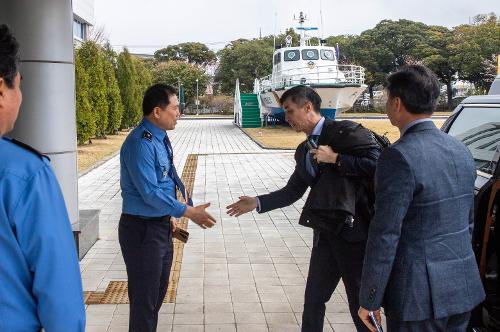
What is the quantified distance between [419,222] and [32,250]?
1.41 meters

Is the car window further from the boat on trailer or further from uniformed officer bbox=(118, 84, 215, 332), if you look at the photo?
the boat on trailer

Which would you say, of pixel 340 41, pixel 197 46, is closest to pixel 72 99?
pixel 340 41

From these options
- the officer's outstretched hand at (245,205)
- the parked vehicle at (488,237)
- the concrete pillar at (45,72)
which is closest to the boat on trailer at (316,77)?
the concrete pillar at (45,72)

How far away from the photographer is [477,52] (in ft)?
160

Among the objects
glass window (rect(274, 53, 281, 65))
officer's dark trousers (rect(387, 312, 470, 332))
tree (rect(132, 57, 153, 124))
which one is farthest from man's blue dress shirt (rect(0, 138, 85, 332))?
glass window (rect(274, 53, 281, 65))

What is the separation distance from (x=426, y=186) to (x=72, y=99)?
14.6 feet

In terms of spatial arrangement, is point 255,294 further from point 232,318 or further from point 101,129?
point 101,129

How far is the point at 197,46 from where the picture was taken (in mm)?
68438

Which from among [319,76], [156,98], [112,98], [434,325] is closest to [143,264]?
[156,98]

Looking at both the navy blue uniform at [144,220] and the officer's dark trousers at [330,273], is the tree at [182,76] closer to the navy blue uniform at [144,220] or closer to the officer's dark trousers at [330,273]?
the navy blue uniform at [144,220]

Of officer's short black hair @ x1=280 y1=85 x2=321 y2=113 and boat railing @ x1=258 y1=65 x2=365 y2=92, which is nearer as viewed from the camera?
officer's short black hair @ x1=280 y1=85 x2=321 y2=113

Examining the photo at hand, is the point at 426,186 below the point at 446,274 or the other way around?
the other way around

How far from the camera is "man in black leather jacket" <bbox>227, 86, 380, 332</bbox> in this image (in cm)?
289

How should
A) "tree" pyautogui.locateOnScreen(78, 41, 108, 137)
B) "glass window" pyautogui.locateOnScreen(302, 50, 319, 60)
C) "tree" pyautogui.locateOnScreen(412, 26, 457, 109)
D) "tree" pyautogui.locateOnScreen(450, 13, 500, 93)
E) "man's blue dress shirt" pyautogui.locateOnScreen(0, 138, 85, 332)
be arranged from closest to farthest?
"man's blue dress shirt" pyautogui.locateOnScreen(0, 138, 85, 332)
"tree" pyautogui.locateOnScreen(78, 41, 108, 137)
"glass window" pyautogui.locateOnScreen(302, 50, 319, 60)
"tree" pyautogui.locateOnScreen(450, 13, 500, 93)
"tree" pyautogui.locateOnScreen(412, 26, 457, 109)
